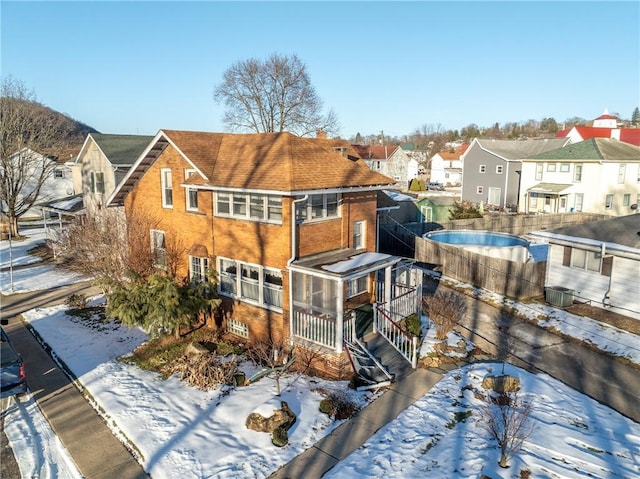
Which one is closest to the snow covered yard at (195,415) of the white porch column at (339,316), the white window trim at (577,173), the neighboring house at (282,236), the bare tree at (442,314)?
the white porch column at (339,316)

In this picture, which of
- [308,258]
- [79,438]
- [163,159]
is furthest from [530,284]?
[79,438]

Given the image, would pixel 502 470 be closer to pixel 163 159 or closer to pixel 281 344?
pixel 281 344

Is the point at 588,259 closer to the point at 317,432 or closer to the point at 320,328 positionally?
the point at 320,328

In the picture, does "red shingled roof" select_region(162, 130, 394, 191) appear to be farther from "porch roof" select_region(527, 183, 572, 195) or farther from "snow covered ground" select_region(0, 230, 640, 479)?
"porch roof" select_region(527, 183, 572, 195)

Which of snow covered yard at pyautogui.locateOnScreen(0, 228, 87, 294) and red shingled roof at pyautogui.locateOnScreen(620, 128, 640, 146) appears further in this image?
red shingled roof at pyautogui.locateOnScreen(620, 128, 640, 146)

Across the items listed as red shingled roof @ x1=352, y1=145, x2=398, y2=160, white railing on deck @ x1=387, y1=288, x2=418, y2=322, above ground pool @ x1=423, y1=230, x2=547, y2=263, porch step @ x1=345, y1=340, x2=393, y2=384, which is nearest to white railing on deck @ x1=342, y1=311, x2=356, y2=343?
porch step @ x1=345, y1=340, x2=393, y2=384
